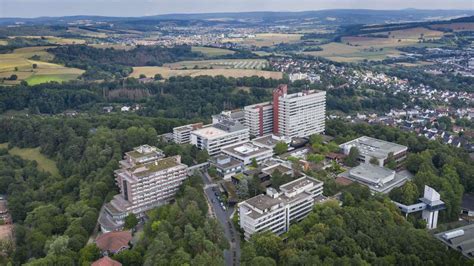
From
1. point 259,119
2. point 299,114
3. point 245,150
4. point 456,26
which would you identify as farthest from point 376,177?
point 456,26

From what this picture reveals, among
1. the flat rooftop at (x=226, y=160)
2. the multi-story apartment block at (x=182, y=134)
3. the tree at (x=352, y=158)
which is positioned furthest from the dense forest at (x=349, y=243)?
the multi-story apartment block at (x=182, y=134)

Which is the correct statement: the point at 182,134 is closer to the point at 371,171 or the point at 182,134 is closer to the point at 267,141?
the point at 267,141

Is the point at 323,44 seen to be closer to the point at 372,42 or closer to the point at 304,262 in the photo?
the point at 372,42

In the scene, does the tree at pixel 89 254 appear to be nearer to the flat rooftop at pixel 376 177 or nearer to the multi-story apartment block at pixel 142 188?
the multi-story apartment block at pixel 142 188

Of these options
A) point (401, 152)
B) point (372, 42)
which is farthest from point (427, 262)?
point (372, 42)

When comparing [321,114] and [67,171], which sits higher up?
[321,114]

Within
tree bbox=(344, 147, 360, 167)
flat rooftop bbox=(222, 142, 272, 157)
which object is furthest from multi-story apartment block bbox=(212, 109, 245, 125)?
tree bbox=(344, 147, 360, 167)

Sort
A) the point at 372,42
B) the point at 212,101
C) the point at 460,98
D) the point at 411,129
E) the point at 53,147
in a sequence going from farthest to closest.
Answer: the point at 372,42
the point at 460,98
the point at 212,101
the point at 411,129
the point at 53,147
